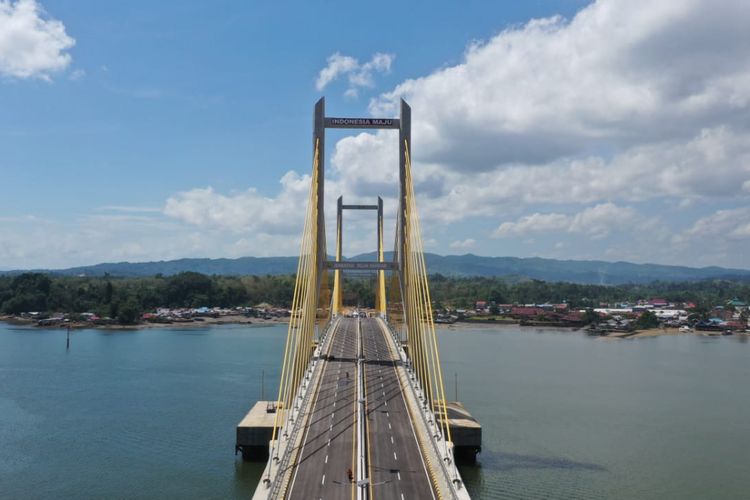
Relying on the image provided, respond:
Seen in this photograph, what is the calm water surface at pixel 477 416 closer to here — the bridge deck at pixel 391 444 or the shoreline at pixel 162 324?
the bridge deck at pixel 391 444

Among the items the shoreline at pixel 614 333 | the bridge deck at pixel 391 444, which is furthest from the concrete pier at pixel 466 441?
the shoreline at pixel 614 333

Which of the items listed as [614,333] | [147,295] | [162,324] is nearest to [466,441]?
[614,333]

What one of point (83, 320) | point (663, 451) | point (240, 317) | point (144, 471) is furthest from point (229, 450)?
point (240, 317)

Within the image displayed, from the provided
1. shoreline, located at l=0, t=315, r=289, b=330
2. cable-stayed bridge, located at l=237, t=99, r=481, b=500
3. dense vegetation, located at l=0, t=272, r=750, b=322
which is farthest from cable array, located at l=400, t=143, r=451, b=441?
dense vegetation, located at l=0, t=272, r=750, b=322

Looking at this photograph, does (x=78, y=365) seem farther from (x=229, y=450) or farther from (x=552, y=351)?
(x=552, y=351)

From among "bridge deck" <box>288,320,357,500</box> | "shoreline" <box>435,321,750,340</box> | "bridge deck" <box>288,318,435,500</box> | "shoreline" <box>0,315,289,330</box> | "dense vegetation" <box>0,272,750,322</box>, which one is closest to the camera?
"bridge deck" <box>288,320,357,500</box>

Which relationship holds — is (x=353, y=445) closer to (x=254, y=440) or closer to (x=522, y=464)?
(x=254, y=440)

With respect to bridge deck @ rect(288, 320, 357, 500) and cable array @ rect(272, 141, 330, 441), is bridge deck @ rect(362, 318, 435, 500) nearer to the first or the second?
bridge deck @ rect(288, 320, 357, 500)
